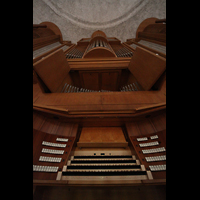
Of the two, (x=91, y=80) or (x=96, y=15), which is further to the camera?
(x=96, y=15)

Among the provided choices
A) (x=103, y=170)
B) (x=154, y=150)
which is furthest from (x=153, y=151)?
(x=103, y=170)

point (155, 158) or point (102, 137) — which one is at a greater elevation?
point (102, 137)

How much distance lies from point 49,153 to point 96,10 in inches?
376

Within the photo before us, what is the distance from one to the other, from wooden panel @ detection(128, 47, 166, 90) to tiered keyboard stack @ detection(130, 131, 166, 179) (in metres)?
1.10

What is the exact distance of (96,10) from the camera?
7199mm

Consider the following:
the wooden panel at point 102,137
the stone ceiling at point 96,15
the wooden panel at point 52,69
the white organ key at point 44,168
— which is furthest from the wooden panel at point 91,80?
the stone ceiling at point 96,15

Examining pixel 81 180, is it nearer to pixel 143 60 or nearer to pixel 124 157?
pixel 124 157

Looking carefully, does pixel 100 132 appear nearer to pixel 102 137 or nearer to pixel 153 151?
pixel 102 137

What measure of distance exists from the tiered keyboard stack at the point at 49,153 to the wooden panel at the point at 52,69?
1.07 m

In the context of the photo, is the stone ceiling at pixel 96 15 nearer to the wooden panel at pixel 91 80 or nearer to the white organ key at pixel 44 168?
the wooden panel at pixel 91 80

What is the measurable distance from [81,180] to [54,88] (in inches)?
72.3

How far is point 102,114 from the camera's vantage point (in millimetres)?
1680
